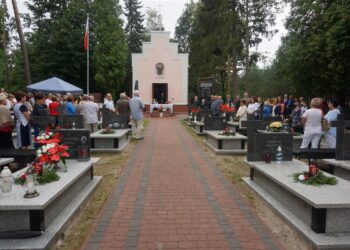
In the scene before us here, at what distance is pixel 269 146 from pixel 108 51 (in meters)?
38.1

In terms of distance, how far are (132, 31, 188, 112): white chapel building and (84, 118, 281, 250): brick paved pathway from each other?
99.5 ft

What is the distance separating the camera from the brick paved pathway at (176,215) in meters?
4.78

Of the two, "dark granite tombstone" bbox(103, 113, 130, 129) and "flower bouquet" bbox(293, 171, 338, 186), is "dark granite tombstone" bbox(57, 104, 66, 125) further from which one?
"flower bouquet" bbox(293, 171, 338, 186)

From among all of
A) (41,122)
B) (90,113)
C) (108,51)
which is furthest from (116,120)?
(108,51)

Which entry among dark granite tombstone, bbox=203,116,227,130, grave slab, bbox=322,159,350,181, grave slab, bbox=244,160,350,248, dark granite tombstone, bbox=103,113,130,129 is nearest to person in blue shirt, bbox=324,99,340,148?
grave slab, bbox=322,159,350,181

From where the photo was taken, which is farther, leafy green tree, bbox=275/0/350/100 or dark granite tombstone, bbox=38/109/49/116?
leafy green tree, bbox=275/0/350/100

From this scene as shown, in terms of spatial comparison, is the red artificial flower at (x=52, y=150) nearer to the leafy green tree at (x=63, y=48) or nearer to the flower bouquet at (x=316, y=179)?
the flower bouquet at (x=316, y=179)

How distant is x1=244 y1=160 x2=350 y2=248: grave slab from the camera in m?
4.65

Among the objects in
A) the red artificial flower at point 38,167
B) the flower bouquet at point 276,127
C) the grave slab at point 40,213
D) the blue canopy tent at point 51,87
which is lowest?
the grave slab at point 40,213

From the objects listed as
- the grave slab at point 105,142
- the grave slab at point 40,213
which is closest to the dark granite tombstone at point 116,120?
the grave slab at point 105,142

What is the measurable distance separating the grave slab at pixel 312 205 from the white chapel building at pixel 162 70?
3314 centimetres

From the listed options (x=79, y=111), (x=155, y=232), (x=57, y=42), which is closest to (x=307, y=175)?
(x=155, y=232)

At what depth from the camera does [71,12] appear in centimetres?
4459

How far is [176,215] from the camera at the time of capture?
5730mm
